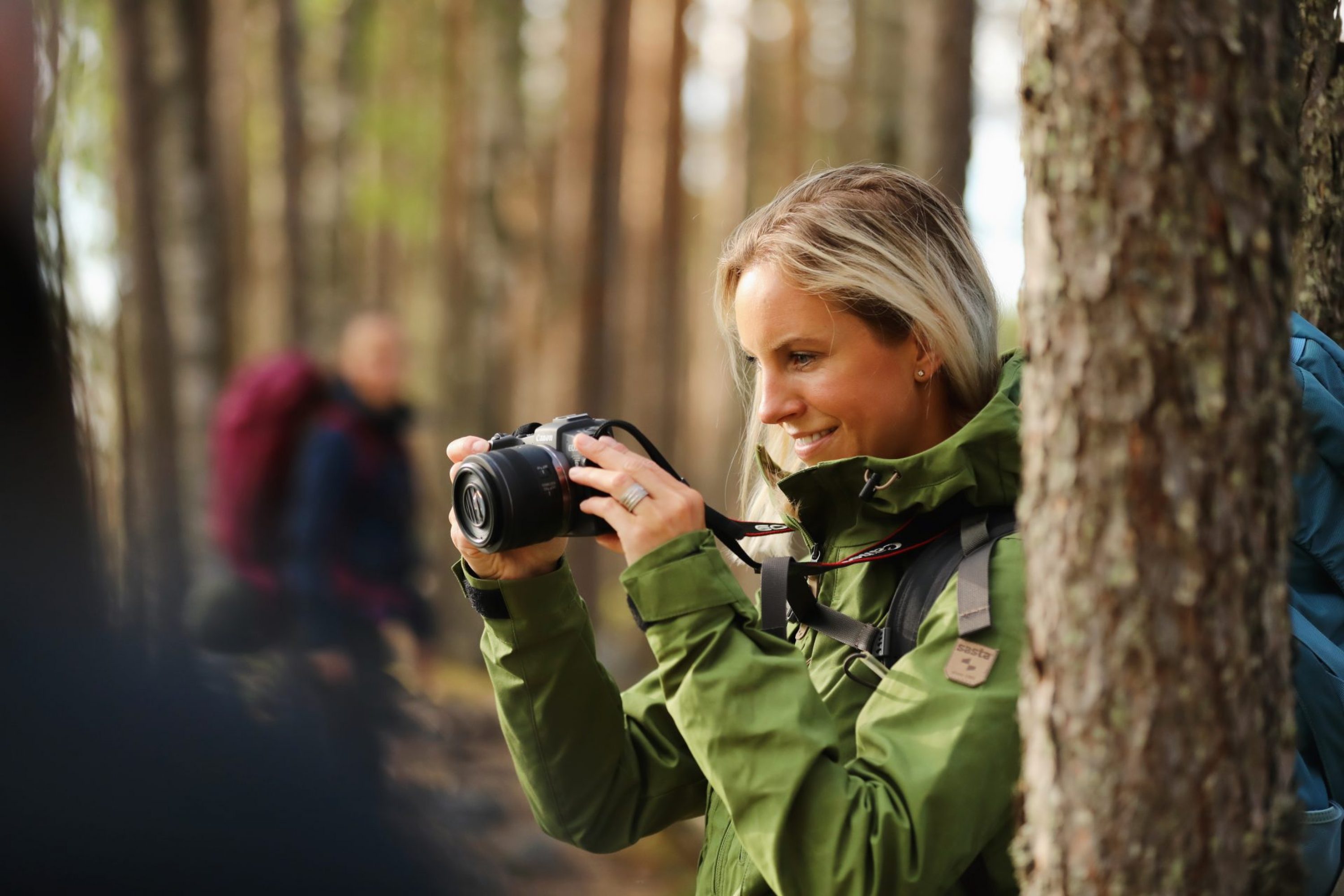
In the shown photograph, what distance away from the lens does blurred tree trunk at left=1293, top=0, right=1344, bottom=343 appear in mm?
2750

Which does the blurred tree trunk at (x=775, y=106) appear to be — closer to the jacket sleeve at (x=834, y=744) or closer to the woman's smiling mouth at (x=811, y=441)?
the woman's smiling mouth at (x=811, y=441)

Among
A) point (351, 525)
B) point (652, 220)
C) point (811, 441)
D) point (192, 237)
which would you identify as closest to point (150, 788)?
point (811, 441)

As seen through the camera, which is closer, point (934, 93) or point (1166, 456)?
point (1166, 456)

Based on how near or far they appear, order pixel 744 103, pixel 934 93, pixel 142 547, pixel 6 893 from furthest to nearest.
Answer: pixel 744 103
pixel 142 547
pixel 934 93
pixel 6 893

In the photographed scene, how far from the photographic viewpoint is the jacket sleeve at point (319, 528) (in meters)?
5.70

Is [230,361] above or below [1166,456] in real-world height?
below

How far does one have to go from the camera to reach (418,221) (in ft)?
51.1

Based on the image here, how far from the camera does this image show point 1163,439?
137 cm

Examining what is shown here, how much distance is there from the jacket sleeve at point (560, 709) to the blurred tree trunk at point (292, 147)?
10563mm

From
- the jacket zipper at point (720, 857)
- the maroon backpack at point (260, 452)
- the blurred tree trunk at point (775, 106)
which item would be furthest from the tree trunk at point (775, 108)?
the jacket zipper at point (720, 857)

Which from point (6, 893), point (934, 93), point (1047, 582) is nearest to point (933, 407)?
point (1047, 582)

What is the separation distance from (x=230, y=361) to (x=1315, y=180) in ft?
24.0

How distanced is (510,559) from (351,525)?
401cm

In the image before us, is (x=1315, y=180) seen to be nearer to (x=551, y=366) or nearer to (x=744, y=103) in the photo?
(x=551, y=366)
